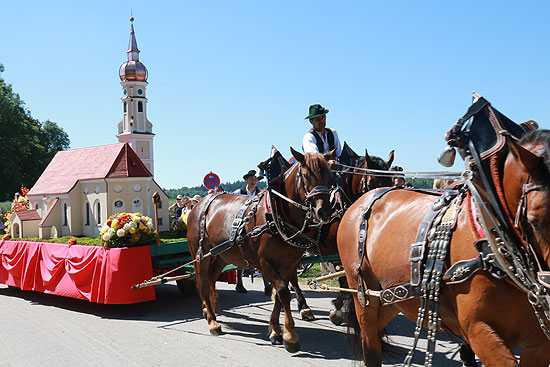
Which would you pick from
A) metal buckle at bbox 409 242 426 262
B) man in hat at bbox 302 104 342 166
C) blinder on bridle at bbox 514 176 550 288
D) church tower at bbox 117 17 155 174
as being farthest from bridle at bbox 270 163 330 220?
church tower at bbox 117 17 155 174

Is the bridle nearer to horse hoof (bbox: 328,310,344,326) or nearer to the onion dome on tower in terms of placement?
horse hoof (bbox: 328,310,344,326)

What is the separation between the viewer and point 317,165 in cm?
489

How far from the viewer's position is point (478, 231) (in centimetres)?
251

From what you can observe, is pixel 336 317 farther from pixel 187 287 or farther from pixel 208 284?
pixel 187 287

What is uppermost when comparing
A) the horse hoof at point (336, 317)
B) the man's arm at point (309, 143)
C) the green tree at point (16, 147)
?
the green tree at point (16, 147)

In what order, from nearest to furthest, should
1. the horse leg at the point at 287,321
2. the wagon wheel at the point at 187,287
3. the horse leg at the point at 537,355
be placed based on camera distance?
the horse leg at the point at 537,355, the horse leg at the point at 287,321, the wagon wheel at the point at 187,287

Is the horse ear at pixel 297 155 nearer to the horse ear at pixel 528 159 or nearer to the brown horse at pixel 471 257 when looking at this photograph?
the brown horse at pixel 471 257

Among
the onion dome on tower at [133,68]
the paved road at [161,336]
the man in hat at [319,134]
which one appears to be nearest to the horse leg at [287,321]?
the paved road at [161,336]

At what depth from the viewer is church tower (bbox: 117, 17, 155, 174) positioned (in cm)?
4800

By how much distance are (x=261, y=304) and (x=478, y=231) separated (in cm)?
625

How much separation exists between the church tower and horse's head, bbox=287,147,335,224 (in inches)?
1754

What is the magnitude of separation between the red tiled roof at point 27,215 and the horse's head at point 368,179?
7608 millimetres

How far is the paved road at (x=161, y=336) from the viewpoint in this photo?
5121mm

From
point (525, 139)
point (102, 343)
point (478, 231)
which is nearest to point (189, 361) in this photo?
point (102, 343)
